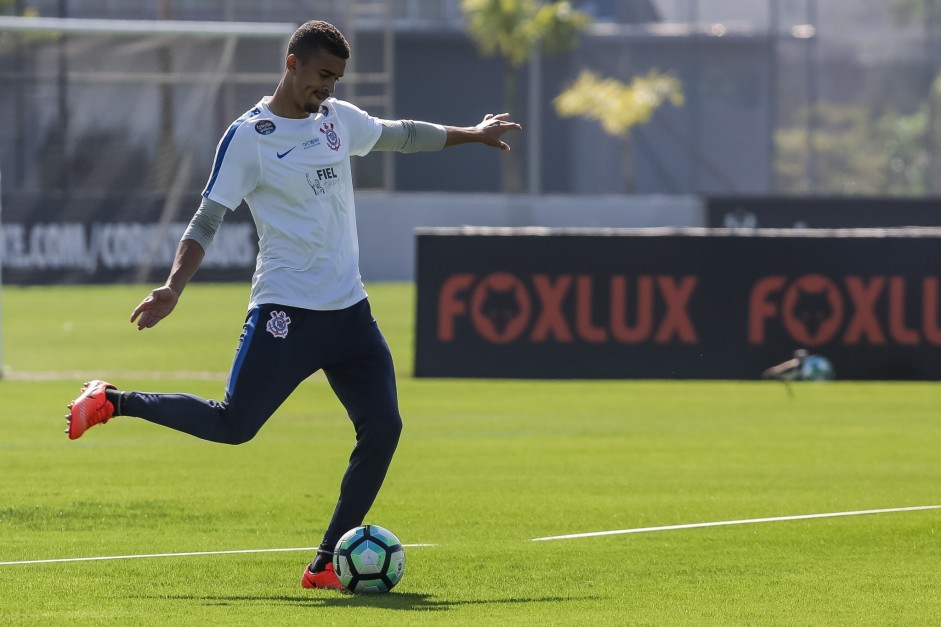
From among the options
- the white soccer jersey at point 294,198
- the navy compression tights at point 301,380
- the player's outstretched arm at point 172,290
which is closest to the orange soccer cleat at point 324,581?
the navy compression tights at point 301,380

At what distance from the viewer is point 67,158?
33.8 m

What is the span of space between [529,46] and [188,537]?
5780 centimetres

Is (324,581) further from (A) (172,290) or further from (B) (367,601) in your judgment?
(A) (172,290)

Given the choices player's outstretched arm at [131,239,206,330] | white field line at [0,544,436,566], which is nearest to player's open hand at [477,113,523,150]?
player's outstretched arm at [131,239,206,330]

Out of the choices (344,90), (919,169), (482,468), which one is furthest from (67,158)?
(919,169)

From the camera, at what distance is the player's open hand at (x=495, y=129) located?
26.9ft

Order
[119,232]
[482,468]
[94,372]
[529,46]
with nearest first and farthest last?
[482,468], [94,372], [119,232], [529,46]

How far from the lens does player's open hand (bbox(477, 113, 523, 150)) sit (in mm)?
8211

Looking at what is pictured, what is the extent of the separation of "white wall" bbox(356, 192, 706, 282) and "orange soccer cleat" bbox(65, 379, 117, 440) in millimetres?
31599

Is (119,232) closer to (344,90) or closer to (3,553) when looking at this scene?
(344,90)

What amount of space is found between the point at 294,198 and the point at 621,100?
56464 millimetres

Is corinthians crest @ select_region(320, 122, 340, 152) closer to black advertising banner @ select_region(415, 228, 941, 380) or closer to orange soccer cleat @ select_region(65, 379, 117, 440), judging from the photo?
orange soccer cleat @ select_region(65, 379, 117, 440)

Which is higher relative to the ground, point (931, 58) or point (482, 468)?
point (931, 58)

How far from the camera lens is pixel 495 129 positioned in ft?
27.2
